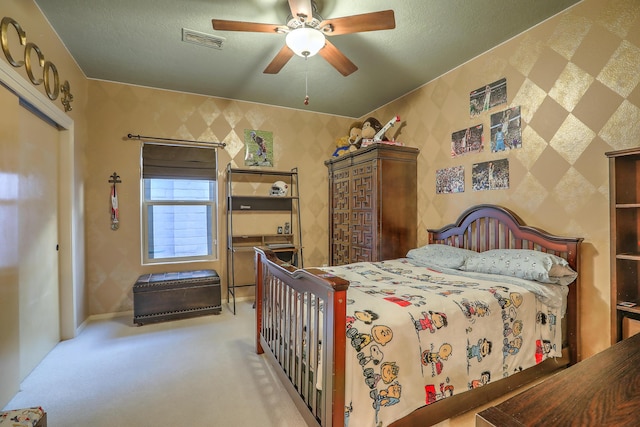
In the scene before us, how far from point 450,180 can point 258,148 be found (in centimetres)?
253

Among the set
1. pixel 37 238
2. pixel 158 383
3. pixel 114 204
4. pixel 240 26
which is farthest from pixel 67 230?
pixel 240 26

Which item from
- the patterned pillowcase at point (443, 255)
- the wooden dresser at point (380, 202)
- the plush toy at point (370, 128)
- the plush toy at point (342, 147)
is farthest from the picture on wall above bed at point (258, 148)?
the patterned pillowcase at point (443, 255)

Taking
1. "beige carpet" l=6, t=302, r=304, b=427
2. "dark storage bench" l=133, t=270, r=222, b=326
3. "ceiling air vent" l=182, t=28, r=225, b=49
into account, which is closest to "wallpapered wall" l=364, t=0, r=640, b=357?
"beige carpet" l=6, t=302, r=304, b=427

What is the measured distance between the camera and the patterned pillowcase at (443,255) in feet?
8.30

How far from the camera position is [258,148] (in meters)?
4.05

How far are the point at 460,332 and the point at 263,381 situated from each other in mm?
1414

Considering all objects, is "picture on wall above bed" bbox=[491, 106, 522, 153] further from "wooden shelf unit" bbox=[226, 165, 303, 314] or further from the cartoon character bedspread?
"wooden shelf unit" bbox=[226, 165, 303, 314]

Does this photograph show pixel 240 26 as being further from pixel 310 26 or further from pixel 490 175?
pixel 490 175

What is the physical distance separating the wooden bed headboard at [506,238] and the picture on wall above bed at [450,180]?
0.32 metres

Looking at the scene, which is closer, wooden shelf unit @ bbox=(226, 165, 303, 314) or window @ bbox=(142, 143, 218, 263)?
window @ bbox=(142, 143, 218, 263)

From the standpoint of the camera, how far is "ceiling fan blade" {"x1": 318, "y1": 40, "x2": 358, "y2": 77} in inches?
86.4

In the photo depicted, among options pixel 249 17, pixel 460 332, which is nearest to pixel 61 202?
pixel 249 17

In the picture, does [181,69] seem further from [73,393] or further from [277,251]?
[73,393]

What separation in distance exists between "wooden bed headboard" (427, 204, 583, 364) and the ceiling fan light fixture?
6.67 feet
